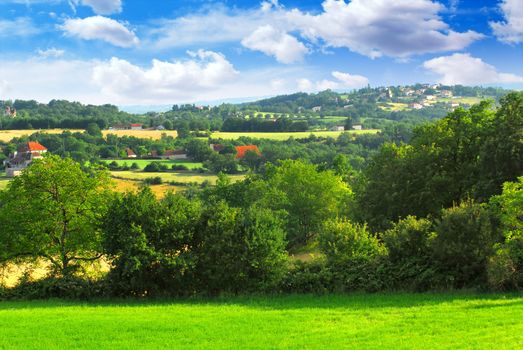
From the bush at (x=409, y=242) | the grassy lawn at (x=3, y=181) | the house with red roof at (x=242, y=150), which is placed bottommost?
the grassy lawn at (x=3, y=181)

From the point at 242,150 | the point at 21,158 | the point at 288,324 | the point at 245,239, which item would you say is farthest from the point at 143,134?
the point at 288,324

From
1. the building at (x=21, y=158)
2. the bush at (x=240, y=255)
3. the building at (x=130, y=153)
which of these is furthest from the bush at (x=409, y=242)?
the building at (x=130, y=153)

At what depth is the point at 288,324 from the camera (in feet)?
59.6

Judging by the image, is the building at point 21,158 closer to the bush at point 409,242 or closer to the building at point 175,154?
the building at point 175,154

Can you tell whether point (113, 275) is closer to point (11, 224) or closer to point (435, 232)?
point (11, 224)

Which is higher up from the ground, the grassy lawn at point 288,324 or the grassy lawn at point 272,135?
the grassy lawn at point 272,135

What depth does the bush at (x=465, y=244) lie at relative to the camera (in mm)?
22891

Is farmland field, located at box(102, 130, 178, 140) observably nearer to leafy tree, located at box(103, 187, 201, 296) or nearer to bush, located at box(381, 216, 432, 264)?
leafy tree, located at box(103, 187, 201, 296)

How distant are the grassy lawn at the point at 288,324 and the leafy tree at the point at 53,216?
7.04 m

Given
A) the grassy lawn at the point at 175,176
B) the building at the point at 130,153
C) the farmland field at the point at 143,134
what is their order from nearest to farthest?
the grassy lawn at the point at 175,176 → the building at the point at 130,153 → the farmland field at the point at 143,134

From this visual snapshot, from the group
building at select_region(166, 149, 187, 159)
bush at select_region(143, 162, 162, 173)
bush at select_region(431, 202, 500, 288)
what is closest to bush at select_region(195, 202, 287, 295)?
bush at select_region(431, 202, 500, 288)

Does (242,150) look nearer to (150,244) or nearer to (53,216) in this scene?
(53,216)

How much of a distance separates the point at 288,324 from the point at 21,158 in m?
112

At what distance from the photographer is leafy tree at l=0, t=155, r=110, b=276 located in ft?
98.8
